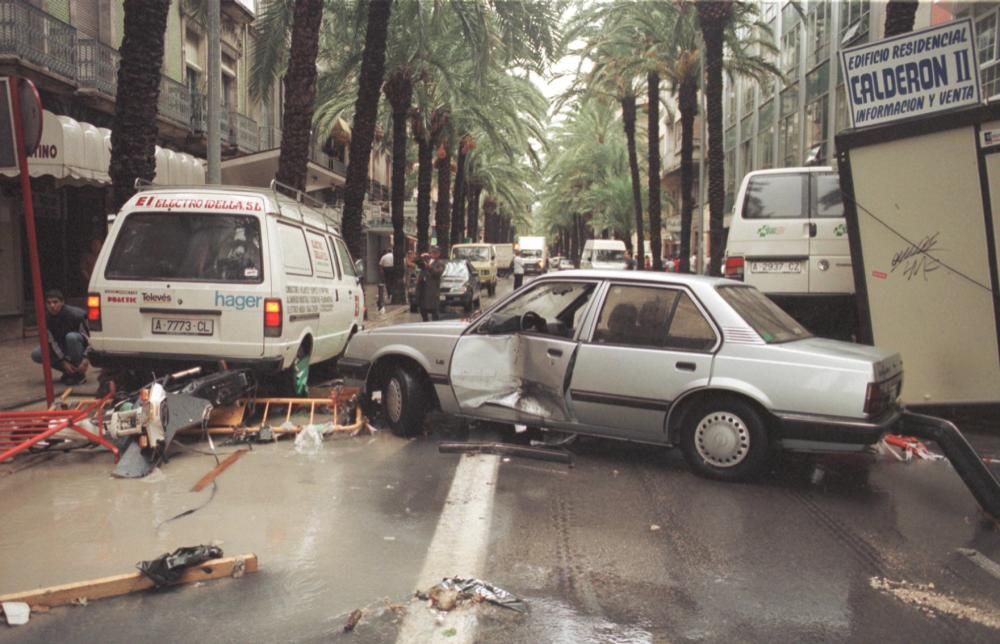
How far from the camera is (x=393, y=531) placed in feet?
15.6

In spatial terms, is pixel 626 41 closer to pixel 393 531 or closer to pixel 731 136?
pixel 731 136

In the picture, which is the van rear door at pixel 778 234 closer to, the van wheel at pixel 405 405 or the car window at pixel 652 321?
the car window at pixel 652 321

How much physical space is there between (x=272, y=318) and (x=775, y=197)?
7.50 m

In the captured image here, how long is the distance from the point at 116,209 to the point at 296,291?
336cm

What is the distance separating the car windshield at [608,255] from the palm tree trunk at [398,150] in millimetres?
15300

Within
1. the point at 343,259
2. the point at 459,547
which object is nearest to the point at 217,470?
the point at 459,547

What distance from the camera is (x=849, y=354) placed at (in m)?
5.79

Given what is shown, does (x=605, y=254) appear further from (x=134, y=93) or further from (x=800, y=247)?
(x=134, y=93)

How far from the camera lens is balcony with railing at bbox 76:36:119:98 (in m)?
17.3

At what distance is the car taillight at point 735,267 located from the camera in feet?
37.9

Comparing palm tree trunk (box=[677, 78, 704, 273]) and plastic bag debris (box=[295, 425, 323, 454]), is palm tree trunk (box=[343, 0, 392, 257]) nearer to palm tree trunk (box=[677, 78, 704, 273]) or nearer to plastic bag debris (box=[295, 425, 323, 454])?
plastic bag debris (box=[295, 425, 323, 454])

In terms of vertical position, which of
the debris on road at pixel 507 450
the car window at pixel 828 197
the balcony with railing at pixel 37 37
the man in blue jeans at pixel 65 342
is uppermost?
the balcony with railing at pixel 37 37

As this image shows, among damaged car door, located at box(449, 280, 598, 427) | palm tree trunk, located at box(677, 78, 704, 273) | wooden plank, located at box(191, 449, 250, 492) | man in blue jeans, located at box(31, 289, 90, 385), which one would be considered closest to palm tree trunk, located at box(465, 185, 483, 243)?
palm tree trunk, located at box(677, 78, 704, 273)

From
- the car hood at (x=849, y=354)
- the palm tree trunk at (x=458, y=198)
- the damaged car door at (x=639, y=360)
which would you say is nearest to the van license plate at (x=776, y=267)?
the car hood at (x=849, y=354)
